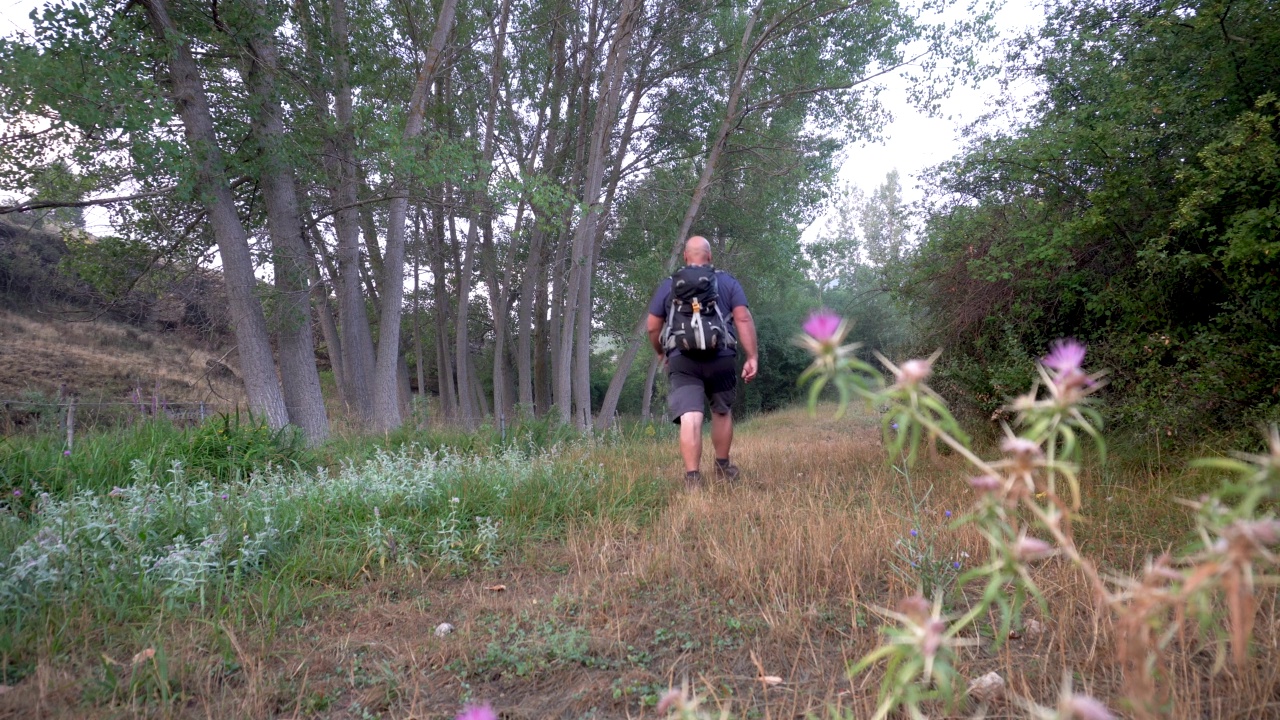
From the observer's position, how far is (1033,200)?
16.7 ft

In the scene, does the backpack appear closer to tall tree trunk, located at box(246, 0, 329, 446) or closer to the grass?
the grass

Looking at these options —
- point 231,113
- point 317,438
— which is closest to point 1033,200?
point 317,438

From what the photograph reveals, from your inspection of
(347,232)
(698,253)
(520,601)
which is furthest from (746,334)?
(347,232)

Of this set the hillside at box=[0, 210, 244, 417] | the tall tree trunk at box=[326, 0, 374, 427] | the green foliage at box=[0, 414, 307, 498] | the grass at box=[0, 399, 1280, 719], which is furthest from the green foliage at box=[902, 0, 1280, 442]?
the hillside at box=[0, 210, 244, 417]

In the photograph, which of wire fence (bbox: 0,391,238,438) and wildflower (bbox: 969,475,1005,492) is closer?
wildflower (bbox: 969,475,1005,492)

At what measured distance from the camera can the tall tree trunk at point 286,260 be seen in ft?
27.3

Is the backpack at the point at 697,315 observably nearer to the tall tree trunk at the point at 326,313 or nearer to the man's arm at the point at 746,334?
the man's arm at the point at 746,334

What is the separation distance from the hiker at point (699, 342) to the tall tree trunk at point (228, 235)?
5.04 metres

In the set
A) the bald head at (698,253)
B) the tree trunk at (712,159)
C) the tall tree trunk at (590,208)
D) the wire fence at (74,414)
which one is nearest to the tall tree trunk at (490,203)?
the tall tree trunk at (590,208)

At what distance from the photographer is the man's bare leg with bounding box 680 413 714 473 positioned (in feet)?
15.6

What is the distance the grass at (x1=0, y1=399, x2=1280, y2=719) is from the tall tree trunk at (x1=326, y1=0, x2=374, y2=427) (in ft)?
20.9

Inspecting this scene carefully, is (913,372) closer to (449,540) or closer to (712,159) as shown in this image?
(449,540)

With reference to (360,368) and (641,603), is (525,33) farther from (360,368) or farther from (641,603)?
(641,603)

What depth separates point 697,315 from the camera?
4676 millimetres
